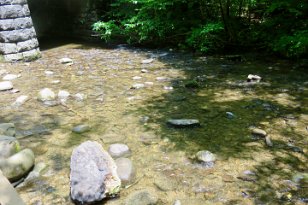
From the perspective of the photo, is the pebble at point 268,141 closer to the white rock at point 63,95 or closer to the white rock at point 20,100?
the white rock at point 63,95

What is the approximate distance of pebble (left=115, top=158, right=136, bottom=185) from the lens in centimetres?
246

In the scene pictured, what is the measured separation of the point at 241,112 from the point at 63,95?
7.72 ft

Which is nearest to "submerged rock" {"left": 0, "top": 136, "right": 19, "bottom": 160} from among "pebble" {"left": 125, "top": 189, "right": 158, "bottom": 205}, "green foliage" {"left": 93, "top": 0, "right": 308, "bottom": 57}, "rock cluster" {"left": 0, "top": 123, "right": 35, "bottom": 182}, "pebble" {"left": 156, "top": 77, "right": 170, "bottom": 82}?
"rock cluster" {"left": 0, "top": 123, "right": 35, "bottom": 182}

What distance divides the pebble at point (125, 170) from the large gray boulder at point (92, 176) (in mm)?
129

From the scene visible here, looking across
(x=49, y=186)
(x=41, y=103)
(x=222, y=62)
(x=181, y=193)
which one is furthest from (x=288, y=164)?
(x=222, y=62)

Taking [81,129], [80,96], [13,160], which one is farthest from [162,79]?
[13,160]

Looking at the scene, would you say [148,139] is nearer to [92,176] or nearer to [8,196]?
[92,176]

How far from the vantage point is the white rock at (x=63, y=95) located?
4.38m

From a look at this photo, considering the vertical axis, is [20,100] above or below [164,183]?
above

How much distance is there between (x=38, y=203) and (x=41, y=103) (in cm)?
217

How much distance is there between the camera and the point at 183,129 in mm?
3295

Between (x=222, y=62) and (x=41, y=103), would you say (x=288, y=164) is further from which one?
(x=222, y=62)

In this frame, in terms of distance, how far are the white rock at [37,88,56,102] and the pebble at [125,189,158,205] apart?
8.13 ft

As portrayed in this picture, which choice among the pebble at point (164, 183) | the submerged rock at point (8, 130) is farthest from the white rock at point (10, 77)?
the pebble at point (164, 183)
